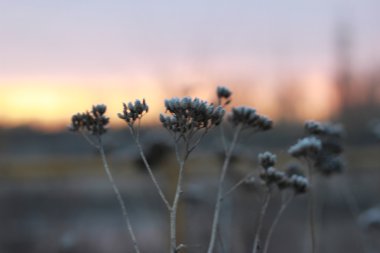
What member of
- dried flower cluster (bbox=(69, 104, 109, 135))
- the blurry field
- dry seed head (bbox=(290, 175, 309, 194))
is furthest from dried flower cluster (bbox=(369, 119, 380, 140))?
dried flower cluster (bbox=(69, 104, 109, 135))

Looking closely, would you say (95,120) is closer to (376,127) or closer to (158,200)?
(376,127)

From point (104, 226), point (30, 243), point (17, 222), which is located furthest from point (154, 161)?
point (104, 226)

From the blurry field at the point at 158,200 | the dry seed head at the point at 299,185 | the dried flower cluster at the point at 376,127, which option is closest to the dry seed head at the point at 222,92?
the dry seed head at the point at 299,185

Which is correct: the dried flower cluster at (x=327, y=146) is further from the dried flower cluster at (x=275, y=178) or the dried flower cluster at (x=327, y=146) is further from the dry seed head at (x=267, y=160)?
the dry seed head at (x=267, y=160)

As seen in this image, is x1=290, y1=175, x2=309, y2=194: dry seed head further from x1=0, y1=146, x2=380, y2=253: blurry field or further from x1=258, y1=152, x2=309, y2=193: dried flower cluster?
x1=0, y1=146, x2=380, y2=253: blurry field

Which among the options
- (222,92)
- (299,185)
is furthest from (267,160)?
(222,92)
